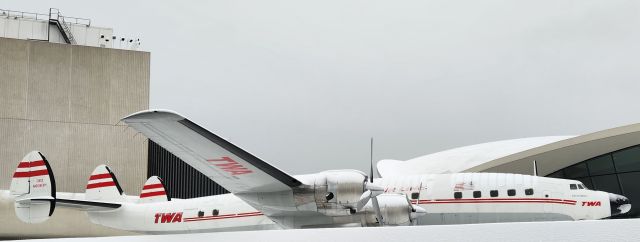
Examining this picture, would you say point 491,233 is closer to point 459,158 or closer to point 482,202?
point 482,202

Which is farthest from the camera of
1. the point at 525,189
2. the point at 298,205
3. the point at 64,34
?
the point at 64,34

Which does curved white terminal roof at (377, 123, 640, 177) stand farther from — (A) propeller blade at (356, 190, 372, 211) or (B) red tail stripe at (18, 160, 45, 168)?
(B) red tail stripe at (18, 160, 45, 168)

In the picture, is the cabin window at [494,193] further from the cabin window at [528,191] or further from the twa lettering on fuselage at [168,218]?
the twa lettering on fuselage at [168,218]

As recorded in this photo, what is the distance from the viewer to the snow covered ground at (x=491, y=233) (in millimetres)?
3381

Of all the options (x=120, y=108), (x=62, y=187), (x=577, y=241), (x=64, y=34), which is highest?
(x=64, y=34)

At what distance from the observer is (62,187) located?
117 ft

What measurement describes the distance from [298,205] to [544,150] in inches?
906

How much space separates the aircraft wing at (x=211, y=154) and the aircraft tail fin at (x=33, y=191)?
18.2 feet

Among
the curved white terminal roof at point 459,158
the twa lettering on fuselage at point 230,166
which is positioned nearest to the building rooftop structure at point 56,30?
the curved white terminal roof at point 459,158

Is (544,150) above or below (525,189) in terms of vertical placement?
above

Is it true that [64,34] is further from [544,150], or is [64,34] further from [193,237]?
[193,237]

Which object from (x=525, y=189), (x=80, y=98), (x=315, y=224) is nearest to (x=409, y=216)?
(x=315, y=224)

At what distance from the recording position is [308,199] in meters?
14.7

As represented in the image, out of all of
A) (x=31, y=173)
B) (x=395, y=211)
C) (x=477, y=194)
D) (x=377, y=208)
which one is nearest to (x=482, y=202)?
(x=477, y=194)
